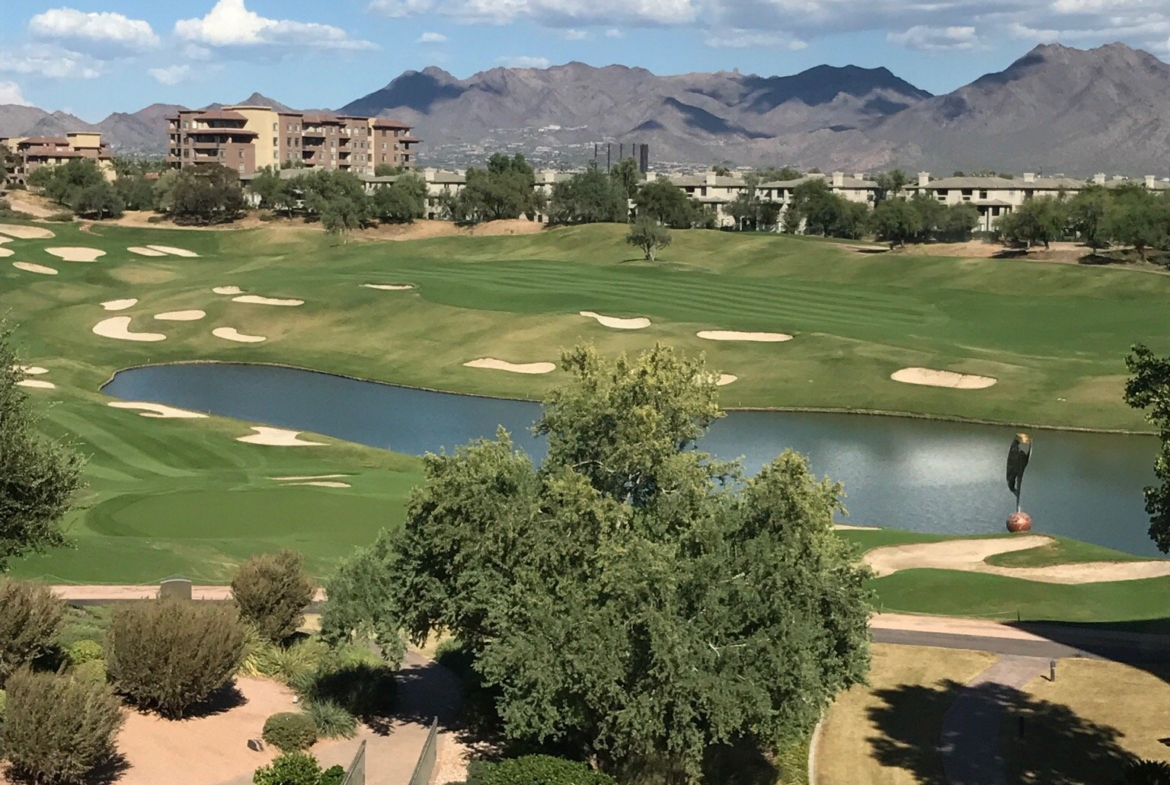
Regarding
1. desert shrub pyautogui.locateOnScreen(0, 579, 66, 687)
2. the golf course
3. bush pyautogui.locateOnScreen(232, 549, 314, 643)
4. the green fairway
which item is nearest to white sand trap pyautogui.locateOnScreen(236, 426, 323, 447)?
the golf course

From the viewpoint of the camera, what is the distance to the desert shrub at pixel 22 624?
21469 mm

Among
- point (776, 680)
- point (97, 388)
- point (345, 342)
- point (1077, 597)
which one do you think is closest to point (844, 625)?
point (776, 680)

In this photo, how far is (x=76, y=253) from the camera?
387 feet

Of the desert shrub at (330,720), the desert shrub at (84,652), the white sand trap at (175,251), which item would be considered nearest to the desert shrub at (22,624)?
the desert shrub at (84,652)

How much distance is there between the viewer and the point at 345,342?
88.9m

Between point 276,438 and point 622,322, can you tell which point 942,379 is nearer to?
point 622,322

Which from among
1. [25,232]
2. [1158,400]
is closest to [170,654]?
[1158,400]

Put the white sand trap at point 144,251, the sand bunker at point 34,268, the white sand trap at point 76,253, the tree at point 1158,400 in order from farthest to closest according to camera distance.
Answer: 1. the white sand trap at point 144,251
2. the white sand trap at point 76,253
3. the sand bunker at point 34,268
4. the tree at point 1158,400

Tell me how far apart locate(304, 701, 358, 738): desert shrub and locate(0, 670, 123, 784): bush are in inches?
173

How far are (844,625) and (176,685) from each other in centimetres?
1033

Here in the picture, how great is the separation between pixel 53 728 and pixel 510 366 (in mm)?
62346

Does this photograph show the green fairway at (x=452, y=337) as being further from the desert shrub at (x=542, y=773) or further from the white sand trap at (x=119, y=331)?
the desert shrub at (x=542, y=773)

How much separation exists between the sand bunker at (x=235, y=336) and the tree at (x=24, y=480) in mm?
64947

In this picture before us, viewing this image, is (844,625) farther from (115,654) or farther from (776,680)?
(115,654)
